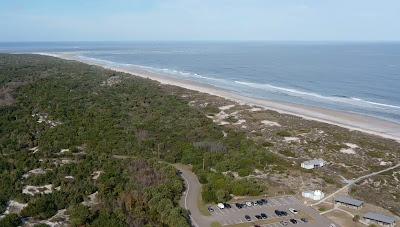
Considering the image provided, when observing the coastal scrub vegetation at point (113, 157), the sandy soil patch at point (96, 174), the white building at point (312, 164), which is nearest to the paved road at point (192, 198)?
the coastal scrub vegetation at point (113, 157)

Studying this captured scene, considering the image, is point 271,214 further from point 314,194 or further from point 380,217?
point 380,217

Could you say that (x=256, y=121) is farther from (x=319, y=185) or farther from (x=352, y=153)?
(x=319, y=185)

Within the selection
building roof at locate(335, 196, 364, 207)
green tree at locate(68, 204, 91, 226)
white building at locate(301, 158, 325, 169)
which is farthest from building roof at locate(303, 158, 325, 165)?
green tree at locate(68, 204, 91, 226)

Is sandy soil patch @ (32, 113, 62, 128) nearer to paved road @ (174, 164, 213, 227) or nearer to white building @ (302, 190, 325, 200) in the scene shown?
paved road @ (174, 164, 213, 227)

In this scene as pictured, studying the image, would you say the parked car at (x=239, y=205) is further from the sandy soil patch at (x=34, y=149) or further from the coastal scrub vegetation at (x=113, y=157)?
the sandy soil patch at (x=34, y=149)

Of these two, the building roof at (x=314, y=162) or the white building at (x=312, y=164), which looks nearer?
the white building at (x=312, y=164)
